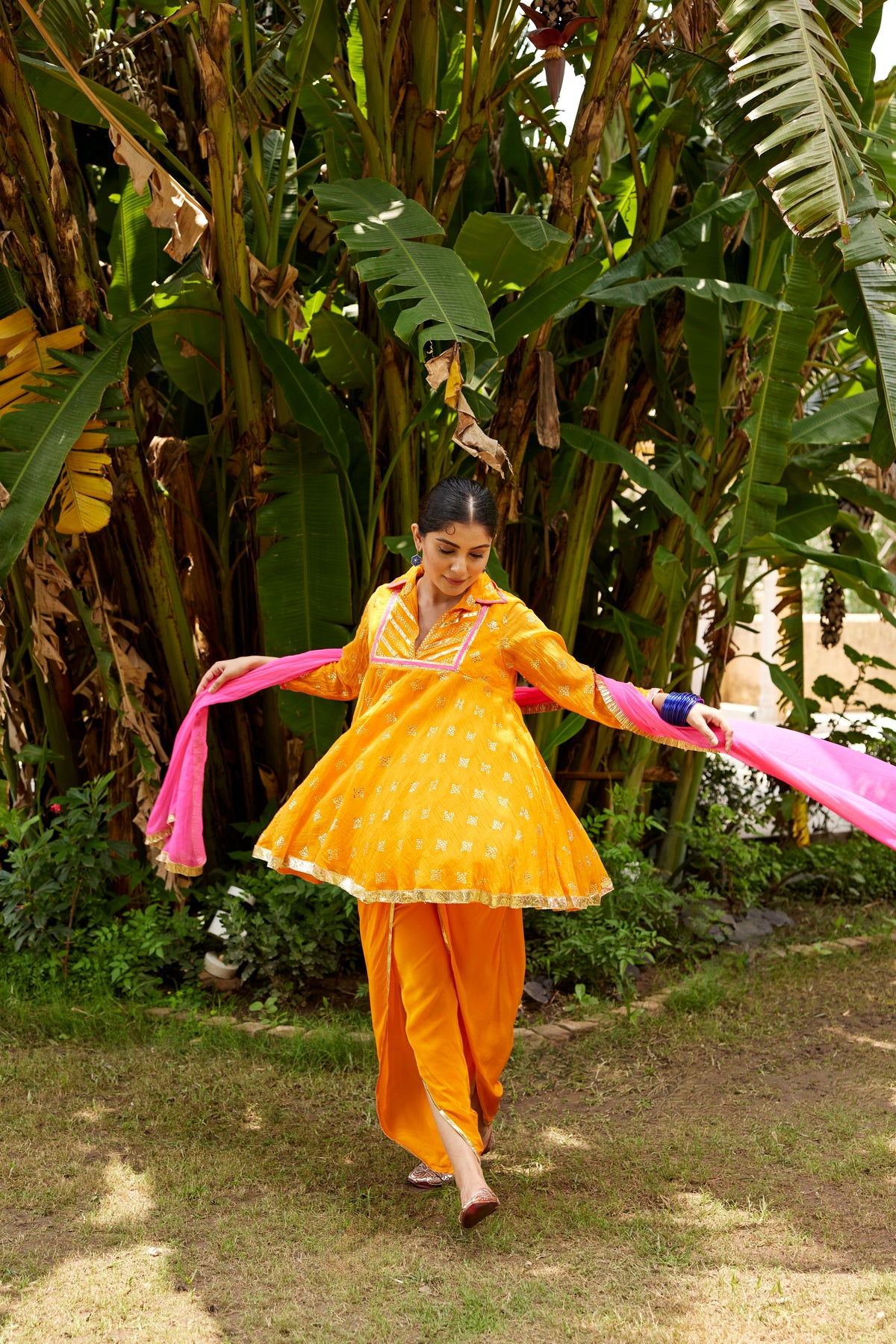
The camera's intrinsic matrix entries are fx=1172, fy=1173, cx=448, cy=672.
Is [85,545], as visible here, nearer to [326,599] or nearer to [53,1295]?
[326,599]

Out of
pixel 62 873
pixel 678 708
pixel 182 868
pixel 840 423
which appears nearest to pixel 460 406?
pixel 678 708

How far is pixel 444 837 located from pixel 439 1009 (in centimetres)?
44

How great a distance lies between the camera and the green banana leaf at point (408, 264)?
119 inches

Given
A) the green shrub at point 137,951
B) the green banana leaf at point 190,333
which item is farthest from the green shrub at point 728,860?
the green banana leaf at point 190,333

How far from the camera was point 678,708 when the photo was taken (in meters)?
2.67

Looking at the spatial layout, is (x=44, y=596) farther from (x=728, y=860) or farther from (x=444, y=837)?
(x=728, y=860)

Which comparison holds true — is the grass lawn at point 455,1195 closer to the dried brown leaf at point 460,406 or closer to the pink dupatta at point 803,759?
the pink dupatta at point 803,759

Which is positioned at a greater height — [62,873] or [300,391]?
[300,391]

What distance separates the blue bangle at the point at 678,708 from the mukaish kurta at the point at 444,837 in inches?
5.1

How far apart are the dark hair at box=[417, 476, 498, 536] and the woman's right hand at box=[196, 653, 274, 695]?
0.70m

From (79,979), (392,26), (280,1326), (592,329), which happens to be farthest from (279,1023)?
(392,26)

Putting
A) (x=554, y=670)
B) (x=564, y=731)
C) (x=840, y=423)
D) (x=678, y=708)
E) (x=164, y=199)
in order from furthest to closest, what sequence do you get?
(x=840, y=423) → (x=564, y=731) → (x=164, y=199) → (x=554, y=670) → (x=678, y=708)

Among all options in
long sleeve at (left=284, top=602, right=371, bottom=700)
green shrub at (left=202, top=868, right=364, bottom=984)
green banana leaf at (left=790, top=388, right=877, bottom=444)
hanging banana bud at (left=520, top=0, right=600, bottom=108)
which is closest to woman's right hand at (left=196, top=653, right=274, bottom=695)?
long sleeve at (left=284, top=602, right=371, bottom=700)

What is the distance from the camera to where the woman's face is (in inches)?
107
